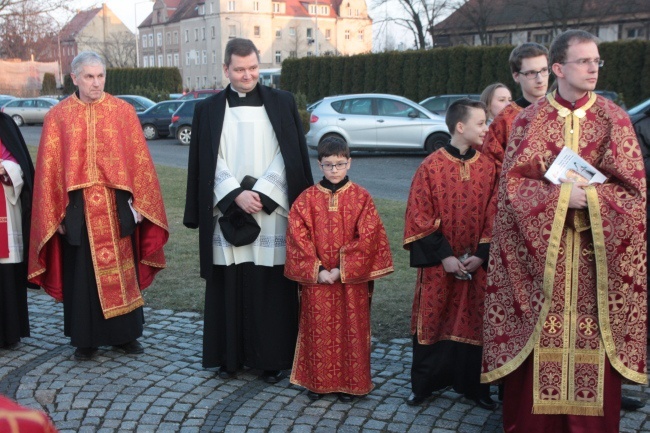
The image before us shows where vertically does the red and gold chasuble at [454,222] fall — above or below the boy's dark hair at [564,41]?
below

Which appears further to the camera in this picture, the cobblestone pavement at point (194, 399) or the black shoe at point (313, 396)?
the black shoe at point (313, 396)

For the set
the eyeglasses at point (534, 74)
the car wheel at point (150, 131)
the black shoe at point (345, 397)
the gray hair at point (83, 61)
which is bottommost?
the black shoe at point (345, 397)

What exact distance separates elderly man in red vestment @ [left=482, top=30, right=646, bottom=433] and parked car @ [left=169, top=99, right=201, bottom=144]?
22075mm

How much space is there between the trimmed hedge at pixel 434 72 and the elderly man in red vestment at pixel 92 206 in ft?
70.2

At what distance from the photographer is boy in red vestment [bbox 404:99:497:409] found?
4559 millimetres

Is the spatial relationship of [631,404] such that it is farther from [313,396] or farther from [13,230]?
[13,230]

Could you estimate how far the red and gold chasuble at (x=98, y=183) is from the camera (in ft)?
18.0

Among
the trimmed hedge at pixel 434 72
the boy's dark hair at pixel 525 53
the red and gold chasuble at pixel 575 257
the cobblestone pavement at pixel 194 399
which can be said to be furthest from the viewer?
the trimmed hedge at pixel 434 72

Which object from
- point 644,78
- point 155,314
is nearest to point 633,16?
point 644,78

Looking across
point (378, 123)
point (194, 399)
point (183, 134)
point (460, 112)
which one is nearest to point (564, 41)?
point (460, 112)

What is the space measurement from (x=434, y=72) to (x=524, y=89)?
25383 mm

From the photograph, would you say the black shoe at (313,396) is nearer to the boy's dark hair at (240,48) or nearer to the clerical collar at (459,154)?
the clerical collar at (459,154)

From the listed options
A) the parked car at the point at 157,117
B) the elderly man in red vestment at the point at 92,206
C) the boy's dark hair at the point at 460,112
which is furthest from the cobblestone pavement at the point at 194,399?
the parked car at the point at 157,117

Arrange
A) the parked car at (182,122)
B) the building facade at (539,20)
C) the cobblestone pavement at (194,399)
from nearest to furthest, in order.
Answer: the cobblestone pavement at (194,399)
the parked car at (182,122)
the building facade at (539,20)
